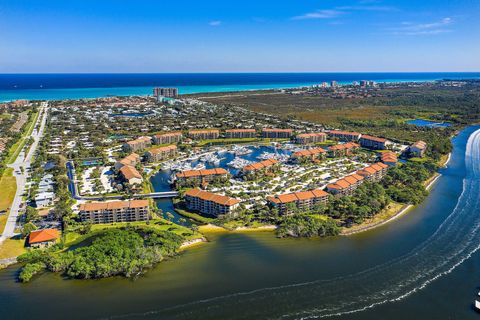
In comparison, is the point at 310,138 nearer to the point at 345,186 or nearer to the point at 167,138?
the point at 167,138

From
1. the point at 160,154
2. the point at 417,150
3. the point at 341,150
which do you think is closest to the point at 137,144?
the point at 160,154

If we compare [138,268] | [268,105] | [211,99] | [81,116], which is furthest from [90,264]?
[211,99]

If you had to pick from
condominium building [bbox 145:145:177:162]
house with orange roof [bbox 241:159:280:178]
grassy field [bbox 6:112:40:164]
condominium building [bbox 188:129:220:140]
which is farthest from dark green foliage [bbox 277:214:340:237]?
grassy field [bbox 6:112:40:164]

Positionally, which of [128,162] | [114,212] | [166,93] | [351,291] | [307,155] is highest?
[166,93]

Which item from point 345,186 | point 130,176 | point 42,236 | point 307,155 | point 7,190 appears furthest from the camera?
point 307,155

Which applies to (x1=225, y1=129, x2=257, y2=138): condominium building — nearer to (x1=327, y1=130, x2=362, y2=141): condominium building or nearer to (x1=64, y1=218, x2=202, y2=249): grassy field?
(x1=327, y1=130, x2=362, y2=141): condominium building

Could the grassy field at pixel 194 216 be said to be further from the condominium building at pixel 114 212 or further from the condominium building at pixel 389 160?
the condominium building at pixel 389 160

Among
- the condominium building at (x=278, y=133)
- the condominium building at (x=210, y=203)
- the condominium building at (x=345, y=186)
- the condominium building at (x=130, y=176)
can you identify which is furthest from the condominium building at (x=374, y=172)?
the condominium building at (x=278, y=133)

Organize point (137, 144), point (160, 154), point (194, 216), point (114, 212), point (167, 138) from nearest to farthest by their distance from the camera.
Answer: point (114, 212)
point (194, 216)
point (160, 154)
point (137, 144)
point (167, 138)
